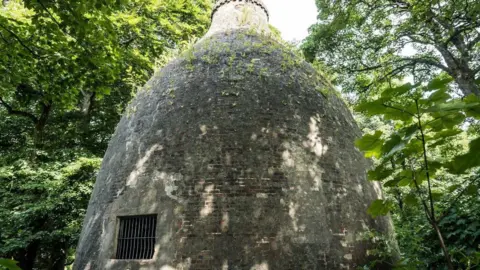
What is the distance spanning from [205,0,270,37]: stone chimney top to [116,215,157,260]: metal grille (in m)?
6.63

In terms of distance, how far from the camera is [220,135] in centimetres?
605

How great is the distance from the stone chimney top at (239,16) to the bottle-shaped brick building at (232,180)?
116 inches

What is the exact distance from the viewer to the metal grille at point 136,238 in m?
5.56

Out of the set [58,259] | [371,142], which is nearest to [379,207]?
[371,142]

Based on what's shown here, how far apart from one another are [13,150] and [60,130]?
226 cm

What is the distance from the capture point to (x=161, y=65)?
Answer: 8.87 meters

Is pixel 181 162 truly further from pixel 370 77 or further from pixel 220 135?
pixel 370 77

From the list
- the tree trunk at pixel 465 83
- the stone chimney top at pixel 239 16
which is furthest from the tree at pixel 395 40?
the stone chimney top at pixel 239 16

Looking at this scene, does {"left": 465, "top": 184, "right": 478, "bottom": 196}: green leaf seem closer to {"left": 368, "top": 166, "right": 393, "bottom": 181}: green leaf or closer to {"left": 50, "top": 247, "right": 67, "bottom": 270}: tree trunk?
{"left": 368, "top": 166, "right": 393, "bottom": 181}: green leaf

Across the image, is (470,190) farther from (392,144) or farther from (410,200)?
(392,144)

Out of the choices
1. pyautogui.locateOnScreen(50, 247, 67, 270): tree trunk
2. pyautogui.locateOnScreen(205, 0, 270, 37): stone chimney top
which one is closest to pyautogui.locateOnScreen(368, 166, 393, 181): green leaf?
pyautogui.locateOnScreen(205, 0, 270, 37): stone chimney top

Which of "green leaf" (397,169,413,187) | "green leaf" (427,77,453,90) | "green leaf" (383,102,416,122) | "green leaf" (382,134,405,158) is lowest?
"green leaf" (397,169,413,187)

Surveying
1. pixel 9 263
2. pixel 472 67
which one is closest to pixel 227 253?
pixel 9 263

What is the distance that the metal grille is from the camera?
5.56 metres
